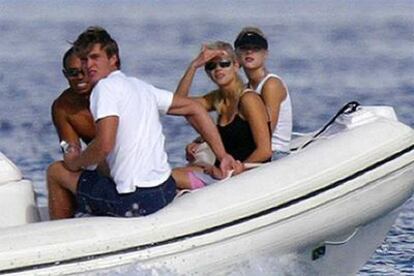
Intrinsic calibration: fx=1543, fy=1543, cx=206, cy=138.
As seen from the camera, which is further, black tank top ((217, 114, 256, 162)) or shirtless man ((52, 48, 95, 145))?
black tank top ((217, 114, 256, 162))

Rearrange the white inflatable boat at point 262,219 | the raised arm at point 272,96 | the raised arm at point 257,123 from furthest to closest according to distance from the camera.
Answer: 1. the raised arm at point 272,96
2. the raised arm at point 257,123
3. the white inflatable boat at point 262,219

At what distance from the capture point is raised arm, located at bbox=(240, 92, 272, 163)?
6.28 m

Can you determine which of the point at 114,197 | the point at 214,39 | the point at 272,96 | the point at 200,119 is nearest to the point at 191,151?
the point at 272,96

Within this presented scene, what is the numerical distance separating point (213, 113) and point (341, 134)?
0.67 m

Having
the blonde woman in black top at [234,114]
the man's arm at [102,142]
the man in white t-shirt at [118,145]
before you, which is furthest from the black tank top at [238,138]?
the man's arm at [102,142]

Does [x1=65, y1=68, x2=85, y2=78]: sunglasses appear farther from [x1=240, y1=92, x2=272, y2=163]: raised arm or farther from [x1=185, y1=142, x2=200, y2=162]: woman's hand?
[x1=185, y1=142, x2=200, y2=162]: woman's hand

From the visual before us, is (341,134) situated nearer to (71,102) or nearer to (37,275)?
(71,102)

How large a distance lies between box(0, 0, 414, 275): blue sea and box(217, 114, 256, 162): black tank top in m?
0.57

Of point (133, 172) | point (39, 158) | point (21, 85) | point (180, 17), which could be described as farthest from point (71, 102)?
point (180, 17)

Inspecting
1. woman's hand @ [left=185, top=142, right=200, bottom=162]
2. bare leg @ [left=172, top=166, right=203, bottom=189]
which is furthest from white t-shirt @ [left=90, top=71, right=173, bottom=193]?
woman's hand @ [left=185, top=142, right=200, bottom=162]

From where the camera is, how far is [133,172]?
5652 mm

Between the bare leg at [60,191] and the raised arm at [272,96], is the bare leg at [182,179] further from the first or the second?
the raised arm at [272,96]

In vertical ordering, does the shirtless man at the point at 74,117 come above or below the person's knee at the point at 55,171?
above

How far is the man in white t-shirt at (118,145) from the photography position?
18.2 ft
